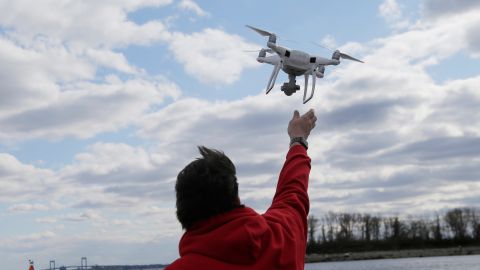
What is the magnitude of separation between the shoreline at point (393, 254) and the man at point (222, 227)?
547ft

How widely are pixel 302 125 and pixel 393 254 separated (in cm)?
17037

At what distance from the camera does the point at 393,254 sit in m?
168

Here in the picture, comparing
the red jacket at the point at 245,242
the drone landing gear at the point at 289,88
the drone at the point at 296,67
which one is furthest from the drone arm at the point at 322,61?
the red jacket at the point at 245,242

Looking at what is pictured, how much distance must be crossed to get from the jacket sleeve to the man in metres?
0.06

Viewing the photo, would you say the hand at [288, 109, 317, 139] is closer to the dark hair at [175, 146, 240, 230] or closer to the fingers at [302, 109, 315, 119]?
the fingers at [302, 109, 315, 119]

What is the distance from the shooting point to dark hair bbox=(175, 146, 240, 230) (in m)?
3.34

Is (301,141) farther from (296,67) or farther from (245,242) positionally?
(296,67)

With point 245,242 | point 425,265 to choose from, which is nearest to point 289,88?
point 245,242

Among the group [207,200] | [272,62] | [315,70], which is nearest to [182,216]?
[207,200]

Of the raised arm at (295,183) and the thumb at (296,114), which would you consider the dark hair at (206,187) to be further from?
the thumb at (296,114)

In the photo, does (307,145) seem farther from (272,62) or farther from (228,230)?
(272,62)

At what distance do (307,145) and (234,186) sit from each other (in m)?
0.84

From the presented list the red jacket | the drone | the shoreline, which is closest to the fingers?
the red jacket

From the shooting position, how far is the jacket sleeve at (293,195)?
3.65 m
